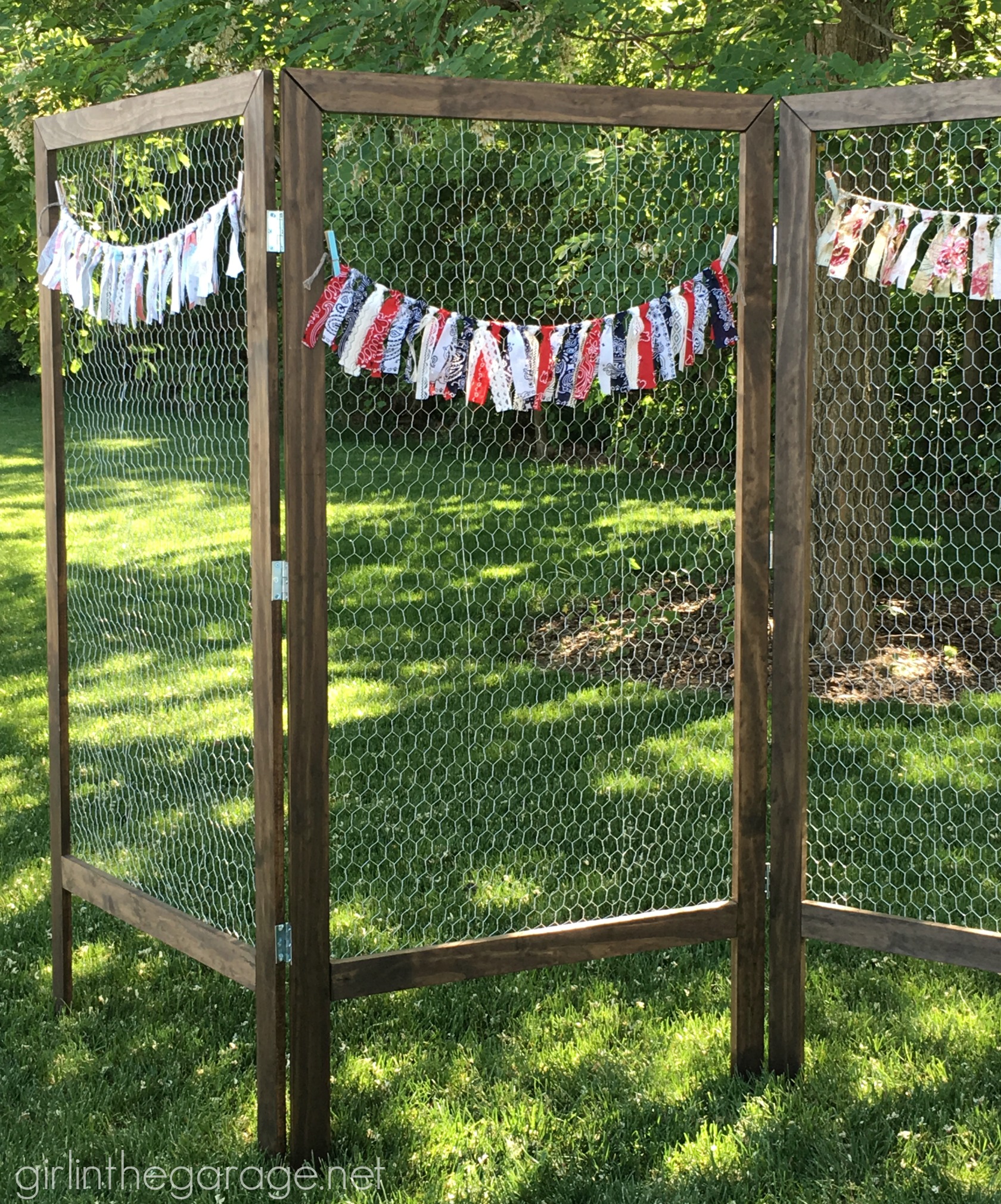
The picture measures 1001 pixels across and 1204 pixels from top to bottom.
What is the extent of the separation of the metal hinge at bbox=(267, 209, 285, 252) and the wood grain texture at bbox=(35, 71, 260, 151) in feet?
0.78

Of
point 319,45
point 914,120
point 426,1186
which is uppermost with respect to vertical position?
point 319,45

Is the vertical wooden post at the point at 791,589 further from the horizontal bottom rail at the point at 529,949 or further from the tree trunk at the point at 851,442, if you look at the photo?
the tree trunk at the point at 851,442

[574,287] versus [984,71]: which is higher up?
[984,71]

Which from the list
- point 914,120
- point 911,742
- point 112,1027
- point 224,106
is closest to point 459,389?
point 224,106

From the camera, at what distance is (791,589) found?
10.8 feet

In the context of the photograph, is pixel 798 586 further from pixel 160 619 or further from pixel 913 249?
pixel 160 619

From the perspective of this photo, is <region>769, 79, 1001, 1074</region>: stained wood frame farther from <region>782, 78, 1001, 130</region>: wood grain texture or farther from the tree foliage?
the tree foliage

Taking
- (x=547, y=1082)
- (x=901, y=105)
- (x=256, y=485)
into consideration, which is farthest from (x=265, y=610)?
(x=901, y=105)

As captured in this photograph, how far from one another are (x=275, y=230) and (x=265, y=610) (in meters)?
0.81

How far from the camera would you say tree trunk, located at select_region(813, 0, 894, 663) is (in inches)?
234

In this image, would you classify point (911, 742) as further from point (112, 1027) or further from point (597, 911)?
point (112, 1027)

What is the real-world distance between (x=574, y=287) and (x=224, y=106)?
11.6ft

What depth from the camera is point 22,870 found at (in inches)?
186

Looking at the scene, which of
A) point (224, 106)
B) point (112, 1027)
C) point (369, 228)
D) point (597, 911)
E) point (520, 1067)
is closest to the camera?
point (224, 106)
